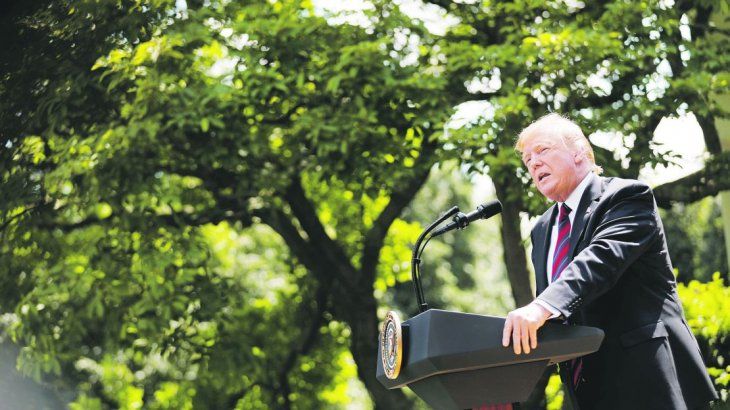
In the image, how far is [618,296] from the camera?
223 centimetres

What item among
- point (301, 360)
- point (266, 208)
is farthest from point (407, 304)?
point (266, 208)

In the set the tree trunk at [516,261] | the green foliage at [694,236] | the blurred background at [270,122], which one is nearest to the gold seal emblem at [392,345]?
the blurred background at [270,122]

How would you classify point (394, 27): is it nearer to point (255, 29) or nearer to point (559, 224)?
point (255, 29)

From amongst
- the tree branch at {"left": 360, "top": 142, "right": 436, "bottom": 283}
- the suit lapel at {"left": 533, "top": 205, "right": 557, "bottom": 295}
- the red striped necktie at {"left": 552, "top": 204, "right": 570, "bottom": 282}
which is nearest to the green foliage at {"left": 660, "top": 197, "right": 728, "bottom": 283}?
the tree branch at {"left": 360, "top": 142, "right": 436, "bottom": 283}

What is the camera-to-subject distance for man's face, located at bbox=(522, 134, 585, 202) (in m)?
2.37

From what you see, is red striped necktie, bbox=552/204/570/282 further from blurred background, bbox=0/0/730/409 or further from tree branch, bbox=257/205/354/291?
tree branch, bbox=257/205/354/291

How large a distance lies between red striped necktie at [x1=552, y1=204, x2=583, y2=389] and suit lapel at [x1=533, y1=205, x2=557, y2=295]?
8 centimetres

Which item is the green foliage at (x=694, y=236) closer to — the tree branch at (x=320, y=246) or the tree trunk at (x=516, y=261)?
the tree branch at (x=320, y=246)

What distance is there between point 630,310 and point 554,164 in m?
0.43

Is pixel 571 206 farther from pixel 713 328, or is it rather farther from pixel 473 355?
pixel 713 328

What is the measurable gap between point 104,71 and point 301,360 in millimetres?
3962

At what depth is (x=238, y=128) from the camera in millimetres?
6059

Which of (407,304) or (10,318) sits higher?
(10,318)

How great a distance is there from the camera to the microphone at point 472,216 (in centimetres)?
229
